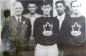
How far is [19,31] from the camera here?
0.86 m

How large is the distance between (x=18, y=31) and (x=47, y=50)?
157 millimetres

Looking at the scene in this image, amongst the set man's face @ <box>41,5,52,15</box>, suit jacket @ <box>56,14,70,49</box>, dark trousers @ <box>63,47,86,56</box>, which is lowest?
dark trousers @ <box>63,47,86,56</box>

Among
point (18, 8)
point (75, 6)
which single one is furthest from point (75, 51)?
point (18, 8)

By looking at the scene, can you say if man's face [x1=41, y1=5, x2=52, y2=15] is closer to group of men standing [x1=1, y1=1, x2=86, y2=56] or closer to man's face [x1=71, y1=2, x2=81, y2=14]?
group of men standing [x1=1, y1=1, x2=86, y2=56]

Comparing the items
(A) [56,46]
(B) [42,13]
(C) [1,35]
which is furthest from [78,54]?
(C) [1,35]

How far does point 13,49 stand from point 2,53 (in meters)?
0.05

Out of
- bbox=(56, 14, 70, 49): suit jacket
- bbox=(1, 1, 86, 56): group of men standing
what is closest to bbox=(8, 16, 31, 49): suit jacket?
bbox=(1, 1, 86, 56): group of men standing

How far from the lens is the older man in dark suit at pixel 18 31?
0.85 m

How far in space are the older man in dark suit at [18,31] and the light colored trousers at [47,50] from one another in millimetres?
59

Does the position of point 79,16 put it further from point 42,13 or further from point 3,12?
point 3,12

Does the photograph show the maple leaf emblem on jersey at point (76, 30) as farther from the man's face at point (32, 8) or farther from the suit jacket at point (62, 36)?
the man's face at point (32, 8)

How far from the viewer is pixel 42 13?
85cm

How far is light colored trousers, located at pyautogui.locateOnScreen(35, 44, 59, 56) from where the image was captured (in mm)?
846

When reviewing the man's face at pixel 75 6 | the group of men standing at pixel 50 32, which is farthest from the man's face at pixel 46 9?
the man's face at pixel 75 6
